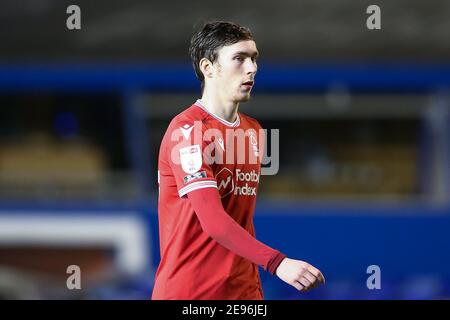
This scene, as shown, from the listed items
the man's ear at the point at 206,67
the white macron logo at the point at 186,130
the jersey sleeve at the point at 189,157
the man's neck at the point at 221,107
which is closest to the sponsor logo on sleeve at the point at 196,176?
the jersey sleeve at the point at 189,157

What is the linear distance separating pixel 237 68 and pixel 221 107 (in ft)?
0.58

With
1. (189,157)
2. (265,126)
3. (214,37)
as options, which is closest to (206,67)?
(214,37)

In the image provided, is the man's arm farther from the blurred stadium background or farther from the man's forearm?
the blurred stadium background

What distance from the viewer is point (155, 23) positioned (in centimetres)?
1173

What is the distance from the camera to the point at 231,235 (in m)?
3.71

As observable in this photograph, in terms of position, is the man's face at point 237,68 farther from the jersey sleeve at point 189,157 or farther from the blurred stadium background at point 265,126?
the blurred stadium background at point 265,126

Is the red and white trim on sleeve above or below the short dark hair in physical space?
below

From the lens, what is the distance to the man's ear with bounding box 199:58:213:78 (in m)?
3.91

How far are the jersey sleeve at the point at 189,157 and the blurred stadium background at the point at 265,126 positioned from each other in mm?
7557

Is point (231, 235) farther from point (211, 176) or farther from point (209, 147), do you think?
point (209, 147)

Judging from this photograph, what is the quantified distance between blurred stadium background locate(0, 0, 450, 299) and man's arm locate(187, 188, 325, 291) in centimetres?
768

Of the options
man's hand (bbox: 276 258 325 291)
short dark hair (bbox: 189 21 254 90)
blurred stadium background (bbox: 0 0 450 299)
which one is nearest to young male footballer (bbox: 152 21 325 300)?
short dark hair (bbox: 189 21 254 90)

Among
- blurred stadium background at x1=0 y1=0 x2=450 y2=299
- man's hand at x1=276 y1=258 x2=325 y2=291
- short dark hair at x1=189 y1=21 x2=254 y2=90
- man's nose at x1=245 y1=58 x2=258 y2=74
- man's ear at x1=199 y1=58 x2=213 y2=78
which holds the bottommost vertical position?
man's hand at x1=276 y1=258 x2=325 y2=291

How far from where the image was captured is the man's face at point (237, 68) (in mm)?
3836
